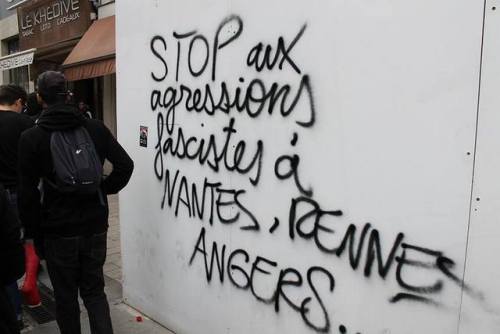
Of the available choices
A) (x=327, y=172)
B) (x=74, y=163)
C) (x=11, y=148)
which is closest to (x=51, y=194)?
(x=74, y=163)

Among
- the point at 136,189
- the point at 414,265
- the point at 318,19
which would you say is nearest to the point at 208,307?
the point at 136,189

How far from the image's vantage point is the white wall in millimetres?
1724

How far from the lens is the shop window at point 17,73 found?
1203 cm

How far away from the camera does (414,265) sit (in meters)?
1.85

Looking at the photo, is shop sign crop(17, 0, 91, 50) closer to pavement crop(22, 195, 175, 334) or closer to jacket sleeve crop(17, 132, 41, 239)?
pavement crop(22, 195, 175, 334)

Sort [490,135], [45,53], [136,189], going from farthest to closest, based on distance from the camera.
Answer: [45,53], [136,189], [490,135]

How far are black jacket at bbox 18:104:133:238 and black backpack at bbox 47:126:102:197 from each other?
0.17 feet

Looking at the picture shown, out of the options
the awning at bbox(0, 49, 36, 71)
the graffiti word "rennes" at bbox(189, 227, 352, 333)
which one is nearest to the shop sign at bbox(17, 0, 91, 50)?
the awning at bbox(0, 49, 36, 71)

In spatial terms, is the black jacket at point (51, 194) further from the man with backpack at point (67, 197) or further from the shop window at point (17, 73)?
the shop window at point (17, 73)

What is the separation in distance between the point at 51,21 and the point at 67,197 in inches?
318

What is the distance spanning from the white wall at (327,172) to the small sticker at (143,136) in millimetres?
118

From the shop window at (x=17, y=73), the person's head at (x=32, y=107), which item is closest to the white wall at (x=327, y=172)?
the person's head at (x=32, y=107)

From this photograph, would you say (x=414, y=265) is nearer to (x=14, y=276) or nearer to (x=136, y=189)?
(x=14, y=276)

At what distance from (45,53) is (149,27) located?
24.5 feet
